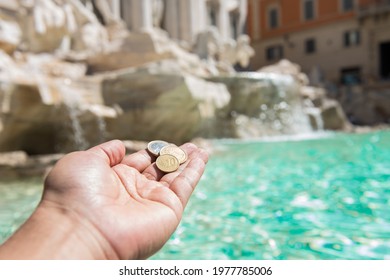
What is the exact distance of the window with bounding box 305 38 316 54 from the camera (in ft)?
97.5

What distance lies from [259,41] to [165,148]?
31.8 metres

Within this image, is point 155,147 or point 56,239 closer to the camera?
point 56,239

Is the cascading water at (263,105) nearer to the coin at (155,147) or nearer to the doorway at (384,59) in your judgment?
the coin at (155,147)

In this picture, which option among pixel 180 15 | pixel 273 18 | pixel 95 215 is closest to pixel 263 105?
pixel 180 15

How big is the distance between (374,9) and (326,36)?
3.96 m

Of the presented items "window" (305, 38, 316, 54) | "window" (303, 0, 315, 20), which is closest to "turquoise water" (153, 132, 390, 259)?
"window" (305, 38, 316, 54)

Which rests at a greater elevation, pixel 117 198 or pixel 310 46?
pixel 310 46

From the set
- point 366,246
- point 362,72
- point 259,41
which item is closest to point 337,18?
point 362,72

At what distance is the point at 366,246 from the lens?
2.99 metres

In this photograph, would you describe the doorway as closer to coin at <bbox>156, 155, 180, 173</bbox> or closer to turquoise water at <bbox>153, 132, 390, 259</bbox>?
turquoise water at <bbox>153, 132, 390, 259</bbox>

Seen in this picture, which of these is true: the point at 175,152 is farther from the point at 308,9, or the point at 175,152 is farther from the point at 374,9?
the point at 308,9

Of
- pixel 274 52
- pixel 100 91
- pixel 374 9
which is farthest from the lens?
pixel 274 52

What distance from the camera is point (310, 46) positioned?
30.0 m

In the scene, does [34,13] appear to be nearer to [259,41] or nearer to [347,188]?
[347,188]
